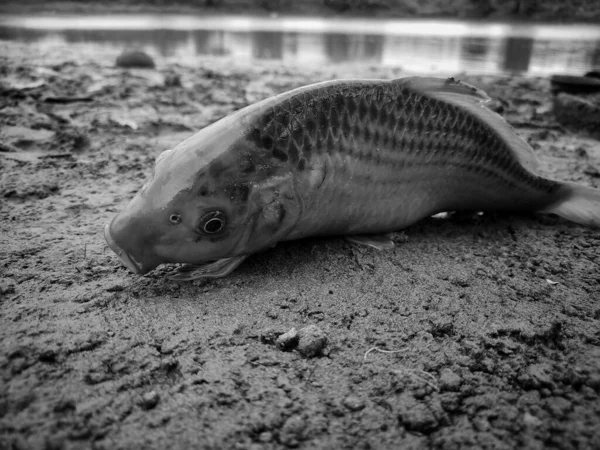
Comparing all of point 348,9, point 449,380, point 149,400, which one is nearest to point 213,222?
point 149,400

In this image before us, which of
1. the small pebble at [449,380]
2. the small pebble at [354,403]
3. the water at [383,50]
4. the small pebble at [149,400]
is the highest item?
the water at [383,50]

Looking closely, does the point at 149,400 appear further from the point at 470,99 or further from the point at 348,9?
the point at 348,9

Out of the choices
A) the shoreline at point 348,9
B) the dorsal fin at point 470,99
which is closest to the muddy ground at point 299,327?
the dorsal fin at point 470,99

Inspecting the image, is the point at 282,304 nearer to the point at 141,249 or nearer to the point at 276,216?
the point at 276,216

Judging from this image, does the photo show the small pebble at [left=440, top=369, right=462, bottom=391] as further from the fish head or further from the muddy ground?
the fish head

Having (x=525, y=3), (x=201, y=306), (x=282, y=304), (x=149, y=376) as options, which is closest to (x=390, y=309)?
(x=282, y=304)

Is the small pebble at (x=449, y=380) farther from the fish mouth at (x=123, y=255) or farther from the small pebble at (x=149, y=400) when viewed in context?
the fish mouth at (x=123, y=255)

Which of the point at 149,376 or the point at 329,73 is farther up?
the point at 329,73
